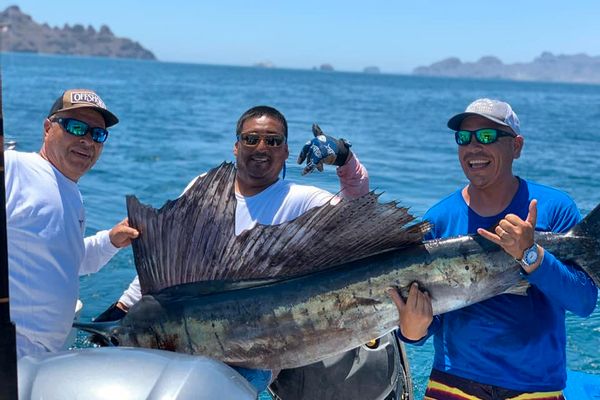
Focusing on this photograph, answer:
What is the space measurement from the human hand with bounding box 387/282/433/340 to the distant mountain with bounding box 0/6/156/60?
152 metres

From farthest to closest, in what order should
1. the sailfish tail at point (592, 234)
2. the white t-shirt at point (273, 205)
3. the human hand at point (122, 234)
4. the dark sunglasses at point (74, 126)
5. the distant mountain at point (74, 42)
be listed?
the distant mountain at point (74, 42), the white t-shirt at point (273, 205), the dark sunglasses at point (74, 126), the human hand at point (122, 234), the sailfish tail at point (592, 234)

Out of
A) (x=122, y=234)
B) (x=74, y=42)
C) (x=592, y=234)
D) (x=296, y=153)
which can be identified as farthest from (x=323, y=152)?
(x=74, y=42)

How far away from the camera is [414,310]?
2234 mm

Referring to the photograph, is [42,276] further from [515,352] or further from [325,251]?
[515,352]

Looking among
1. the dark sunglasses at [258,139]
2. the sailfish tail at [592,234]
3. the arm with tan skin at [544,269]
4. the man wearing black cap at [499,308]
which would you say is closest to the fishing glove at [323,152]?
the dark sunglasses at [258,139]

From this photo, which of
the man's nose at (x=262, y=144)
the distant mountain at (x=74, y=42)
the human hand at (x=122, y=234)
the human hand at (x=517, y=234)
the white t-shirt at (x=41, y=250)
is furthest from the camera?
the distant mountain at (x=74, y=42)

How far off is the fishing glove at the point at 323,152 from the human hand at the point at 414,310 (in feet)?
3.05

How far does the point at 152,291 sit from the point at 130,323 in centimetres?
13

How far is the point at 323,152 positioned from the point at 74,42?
17965 centimetres

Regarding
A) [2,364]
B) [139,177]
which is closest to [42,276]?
[2,364]

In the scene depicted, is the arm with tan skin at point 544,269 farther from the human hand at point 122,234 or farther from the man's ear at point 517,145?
the human hand at point 122,234

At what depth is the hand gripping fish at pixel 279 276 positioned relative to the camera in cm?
227

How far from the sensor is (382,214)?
229 cm

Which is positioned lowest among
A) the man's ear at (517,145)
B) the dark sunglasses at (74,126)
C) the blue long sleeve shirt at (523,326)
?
the blue long sleeve shirt at (523,326)
